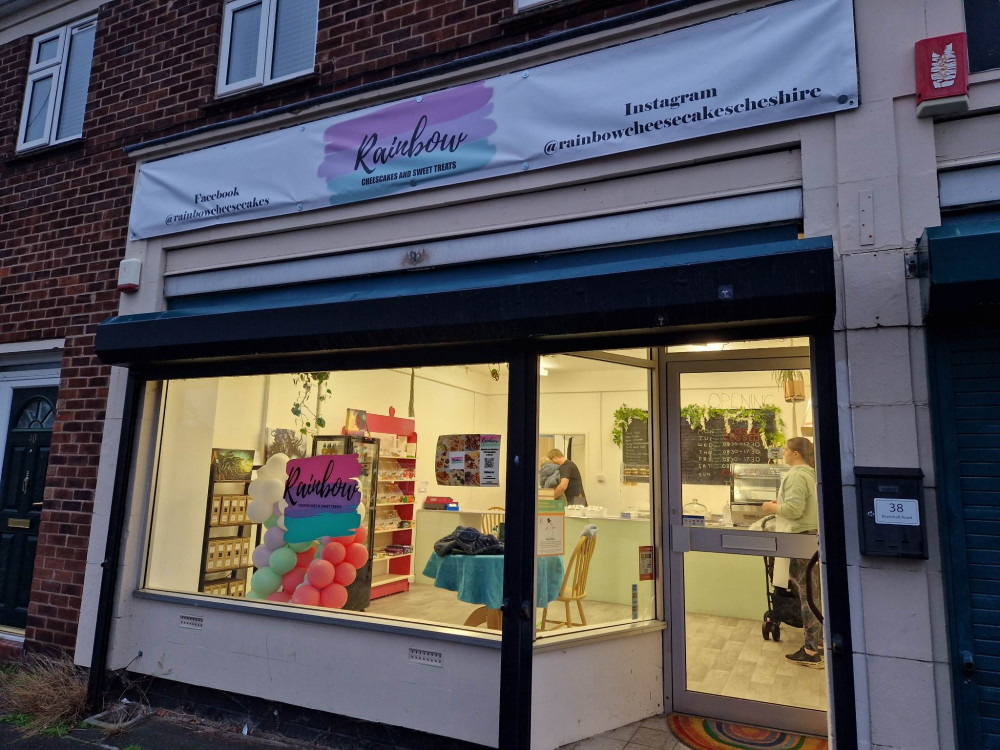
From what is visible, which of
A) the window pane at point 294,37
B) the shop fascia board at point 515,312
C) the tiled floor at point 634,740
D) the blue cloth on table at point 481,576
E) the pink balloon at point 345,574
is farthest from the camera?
the window pane at point 294,37

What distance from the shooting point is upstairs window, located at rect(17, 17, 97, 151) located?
6570mm

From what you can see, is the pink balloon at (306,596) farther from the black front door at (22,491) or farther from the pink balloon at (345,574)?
the black front door at (22,491)

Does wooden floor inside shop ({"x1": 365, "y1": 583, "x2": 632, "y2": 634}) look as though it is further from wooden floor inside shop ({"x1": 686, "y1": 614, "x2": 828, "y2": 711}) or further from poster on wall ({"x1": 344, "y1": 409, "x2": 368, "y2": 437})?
poster on wall ({"x1": 344, "y1": 409, "x2": 368, "y2": 437})

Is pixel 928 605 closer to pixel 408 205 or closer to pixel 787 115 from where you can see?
pixel 787 115

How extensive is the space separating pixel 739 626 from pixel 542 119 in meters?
3.85

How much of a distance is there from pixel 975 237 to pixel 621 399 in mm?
2503

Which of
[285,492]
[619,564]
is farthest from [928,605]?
[285,492]

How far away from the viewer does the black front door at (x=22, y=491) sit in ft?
19.2

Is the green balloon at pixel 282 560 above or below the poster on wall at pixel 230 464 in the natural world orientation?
below

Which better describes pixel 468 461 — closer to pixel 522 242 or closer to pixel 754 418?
pixel 522 242

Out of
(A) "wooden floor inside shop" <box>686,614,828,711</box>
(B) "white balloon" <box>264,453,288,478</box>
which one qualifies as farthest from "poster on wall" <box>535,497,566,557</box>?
(B) "white balloon" <box>264,453,288,478</box>

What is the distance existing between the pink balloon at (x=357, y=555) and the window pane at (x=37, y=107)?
5.68 m

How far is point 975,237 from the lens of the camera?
281 centimetres

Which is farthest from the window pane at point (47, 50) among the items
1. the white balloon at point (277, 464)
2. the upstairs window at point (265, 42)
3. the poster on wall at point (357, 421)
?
the poster on wall at point (357, 421)
